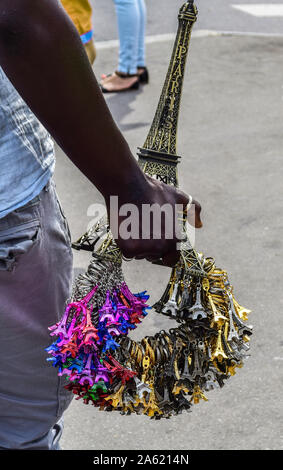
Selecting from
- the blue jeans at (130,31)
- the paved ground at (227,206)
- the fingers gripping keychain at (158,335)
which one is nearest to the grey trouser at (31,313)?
the fingers gripping keychain at (158,335)

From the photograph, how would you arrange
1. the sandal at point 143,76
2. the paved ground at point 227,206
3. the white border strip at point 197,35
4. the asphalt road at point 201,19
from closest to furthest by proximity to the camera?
the paved ground at point 227,206 → the sandal at point 143,76 → the white border strip at point 197,35 → the asphalt road at point 201,19

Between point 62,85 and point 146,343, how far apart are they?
2.26 ft

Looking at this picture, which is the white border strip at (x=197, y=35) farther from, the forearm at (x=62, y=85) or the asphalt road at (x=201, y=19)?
the forearm at (x=62, y=85)

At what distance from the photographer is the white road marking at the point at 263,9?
916 centimetres

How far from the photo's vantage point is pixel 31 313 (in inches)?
59.3

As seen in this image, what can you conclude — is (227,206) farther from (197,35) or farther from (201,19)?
(201,19)

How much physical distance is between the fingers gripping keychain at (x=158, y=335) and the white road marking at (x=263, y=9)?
815cm

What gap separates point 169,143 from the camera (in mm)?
1513

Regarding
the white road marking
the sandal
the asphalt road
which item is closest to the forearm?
the sandal

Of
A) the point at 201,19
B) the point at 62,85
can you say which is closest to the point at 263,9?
the point at 201,19

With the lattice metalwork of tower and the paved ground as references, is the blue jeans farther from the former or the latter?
the lattice metalwork of tower
